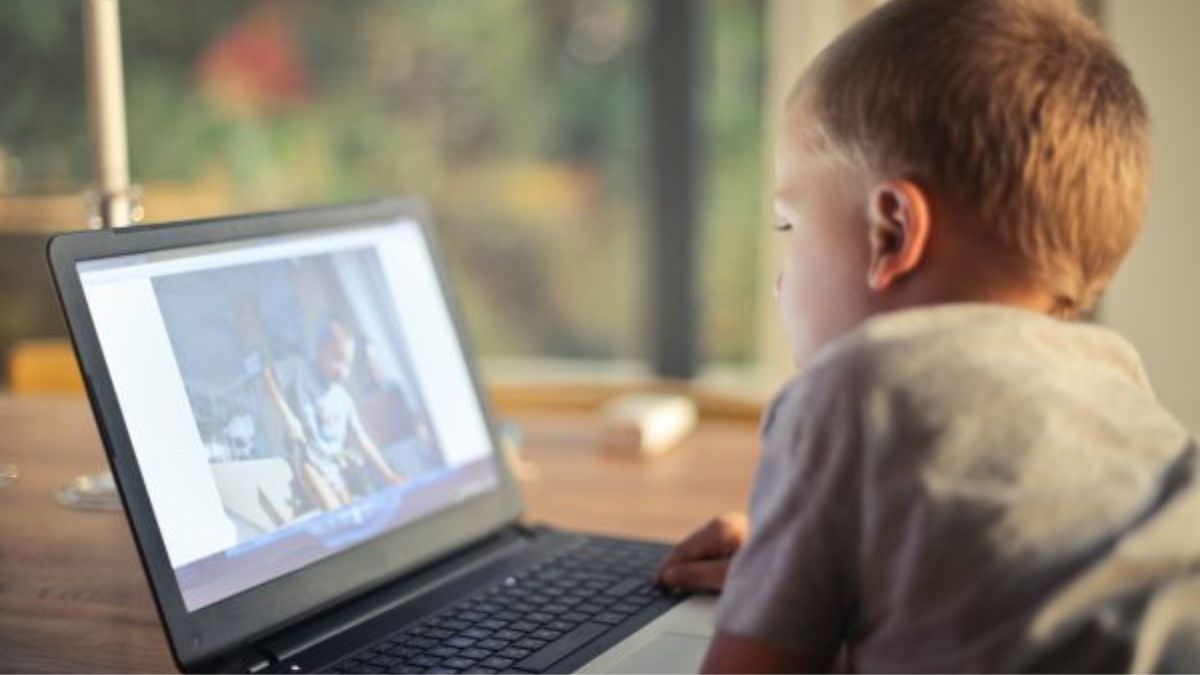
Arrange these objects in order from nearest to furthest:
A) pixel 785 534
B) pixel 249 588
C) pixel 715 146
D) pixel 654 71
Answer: pixel 785 534 < pixel 249 588 < pixel 654 71 < pixel 715 146

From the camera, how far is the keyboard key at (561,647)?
1012 mm

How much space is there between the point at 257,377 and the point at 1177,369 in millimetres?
2071

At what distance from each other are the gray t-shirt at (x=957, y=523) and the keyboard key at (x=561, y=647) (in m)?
0.25

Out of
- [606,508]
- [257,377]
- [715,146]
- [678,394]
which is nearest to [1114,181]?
[257,377]

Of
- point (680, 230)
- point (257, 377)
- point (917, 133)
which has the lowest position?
point (680, 230)

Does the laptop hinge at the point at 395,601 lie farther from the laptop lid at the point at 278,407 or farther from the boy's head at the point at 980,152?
the boy's head at the point at 980,152

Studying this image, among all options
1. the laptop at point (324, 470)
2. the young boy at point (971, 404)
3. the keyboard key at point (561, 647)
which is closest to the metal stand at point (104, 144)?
the laptop at point (324, 470)

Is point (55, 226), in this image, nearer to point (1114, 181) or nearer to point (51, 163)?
point (51, 163)

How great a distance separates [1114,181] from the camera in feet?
2.82

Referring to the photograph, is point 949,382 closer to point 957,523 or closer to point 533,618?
point 957,523


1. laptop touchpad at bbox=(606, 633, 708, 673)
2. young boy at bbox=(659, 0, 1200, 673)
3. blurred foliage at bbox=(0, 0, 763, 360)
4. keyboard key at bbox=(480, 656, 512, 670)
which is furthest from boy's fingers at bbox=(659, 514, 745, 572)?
blurred foliage at bbox=(0, 0, 763, 360)

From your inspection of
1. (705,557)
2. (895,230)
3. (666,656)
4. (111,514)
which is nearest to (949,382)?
(895,230)

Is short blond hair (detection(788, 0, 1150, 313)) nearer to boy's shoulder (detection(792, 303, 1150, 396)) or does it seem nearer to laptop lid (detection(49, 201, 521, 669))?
boy's shoulder (detection(792, 303, 1150, 396))

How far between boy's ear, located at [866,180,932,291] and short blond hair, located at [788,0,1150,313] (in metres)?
0.01
